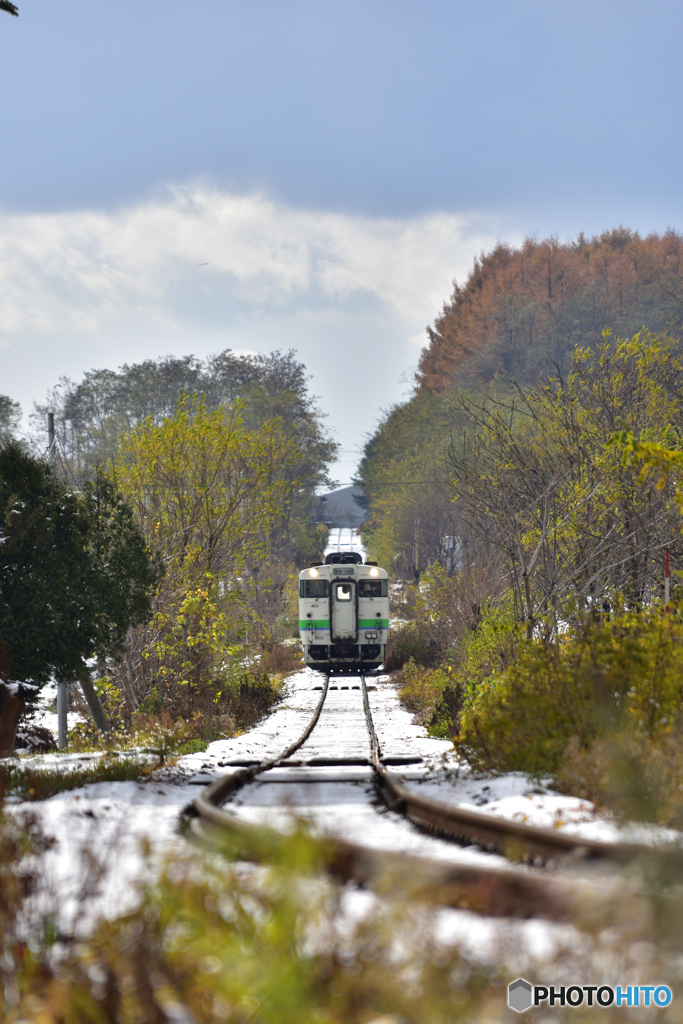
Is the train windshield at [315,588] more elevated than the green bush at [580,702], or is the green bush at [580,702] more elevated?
the train windshield at [315,588]

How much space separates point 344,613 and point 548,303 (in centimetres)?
6092

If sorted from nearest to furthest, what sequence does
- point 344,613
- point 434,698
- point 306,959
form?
point 306,959 < point 434,698 < point 344,613

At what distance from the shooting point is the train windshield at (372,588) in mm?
28578

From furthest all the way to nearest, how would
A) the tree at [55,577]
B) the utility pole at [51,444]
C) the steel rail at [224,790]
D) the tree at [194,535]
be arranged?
the utility pole at [51,444] → the tree at [194,535] → the tree at [55,577] → the steel rail at [224,790]

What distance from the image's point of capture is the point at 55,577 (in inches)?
557

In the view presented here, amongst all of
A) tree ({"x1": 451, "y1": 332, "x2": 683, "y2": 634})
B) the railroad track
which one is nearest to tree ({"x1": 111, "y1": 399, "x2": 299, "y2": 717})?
tree ({"x1": 451, "y1": 332, "x2": 683, "y2": 634})

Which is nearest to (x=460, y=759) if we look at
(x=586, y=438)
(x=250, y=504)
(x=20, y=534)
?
(x=20, y=534)

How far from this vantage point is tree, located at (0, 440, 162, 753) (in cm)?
1363

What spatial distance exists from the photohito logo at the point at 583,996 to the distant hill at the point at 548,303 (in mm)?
63693

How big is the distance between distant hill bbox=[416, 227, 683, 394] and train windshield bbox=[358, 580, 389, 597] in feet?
137

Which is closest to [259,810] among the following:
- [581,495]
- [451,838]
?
[451,838]

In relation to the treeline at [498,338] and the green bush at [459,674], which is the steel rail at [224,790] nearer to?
the green bush at [459,674]

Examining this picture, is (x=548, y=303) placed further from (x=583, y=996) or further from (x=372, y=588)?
(x=583, y=996)

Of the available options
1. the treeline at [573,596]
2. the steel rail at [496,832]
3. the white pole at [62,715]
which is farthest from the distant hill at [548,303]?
the steel rail at [496,832]
